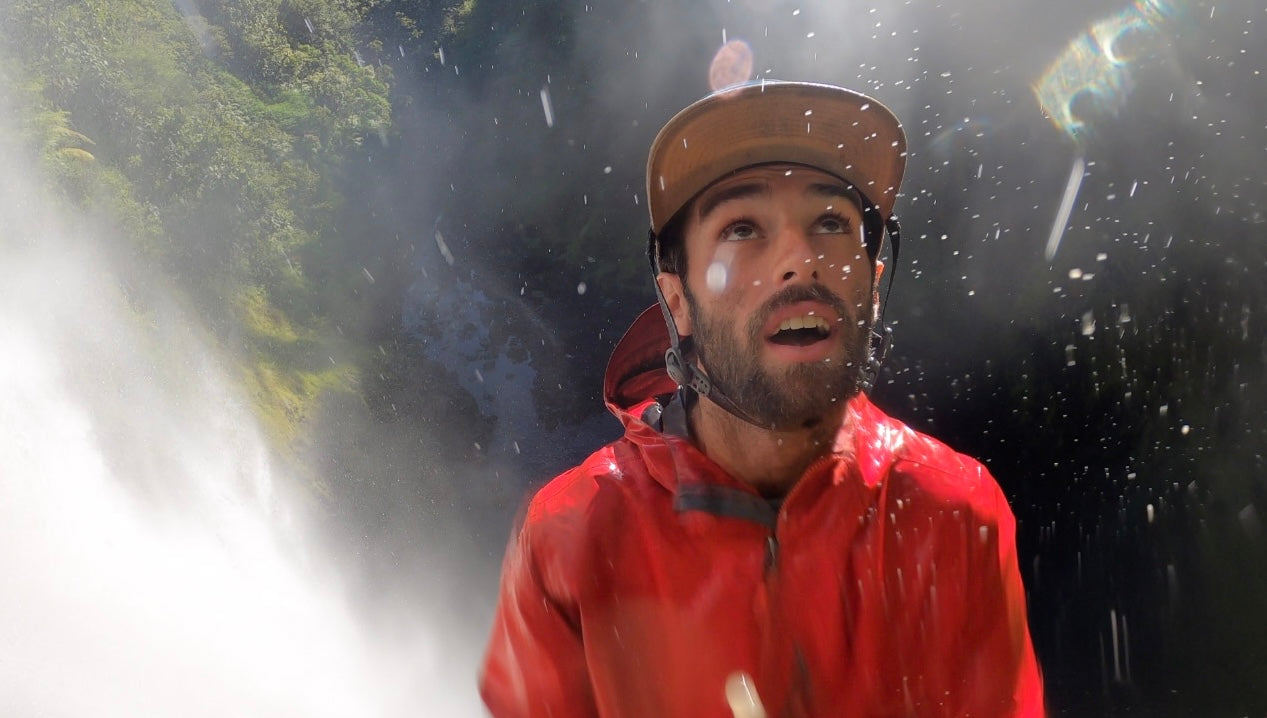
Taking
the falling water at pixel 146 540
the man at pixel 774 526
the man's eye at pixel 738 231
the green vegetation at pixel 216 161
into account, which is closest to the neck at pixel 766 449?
the man at pixel 774 526

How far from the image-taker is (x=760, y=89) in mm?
1557

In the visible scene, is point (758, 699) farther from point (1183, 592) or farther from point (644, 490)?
point (1183, 592)

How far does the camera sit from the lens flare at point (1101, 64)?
20.7 ft

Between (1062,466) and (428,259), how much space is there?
14.9 metres

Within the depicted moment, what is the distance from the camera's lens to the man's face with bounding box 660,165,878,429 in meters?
1.46

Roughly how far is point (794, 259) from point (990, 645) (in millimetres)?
883

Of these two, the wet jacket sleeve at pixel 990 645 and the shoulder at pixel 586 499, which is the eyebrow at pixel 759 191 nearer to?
the shoulder at pixel 586 499

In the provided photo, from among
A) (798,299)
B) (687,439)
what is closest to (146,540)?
(687,439)

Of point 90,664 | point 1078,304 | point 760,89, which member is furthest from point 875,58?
point 90,664

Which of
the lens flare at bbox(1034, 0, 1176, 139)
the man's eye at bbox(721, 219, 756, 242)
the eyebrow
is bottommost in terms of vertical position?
the man's eye at bbox(721, 219, 756, 242)

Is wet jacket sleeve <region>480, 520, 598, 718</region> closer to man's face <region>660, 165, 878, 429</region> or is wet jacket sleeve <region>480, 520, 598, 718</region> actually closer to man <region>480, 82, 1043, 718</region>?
man <region>480, 82, 1043, 718</region>

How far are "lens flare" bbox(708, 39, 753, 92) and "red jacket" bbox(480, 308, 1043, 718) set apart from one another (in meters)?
13.2

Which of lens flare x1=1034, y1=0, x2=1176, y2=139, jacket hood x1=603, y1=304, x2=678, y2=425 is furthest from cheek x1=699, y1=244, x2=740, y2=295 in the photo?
lens flare x1=1034, y1=0, x2=1176, y2=139

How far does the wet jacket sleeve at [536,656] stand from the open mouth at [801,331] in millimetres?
661
